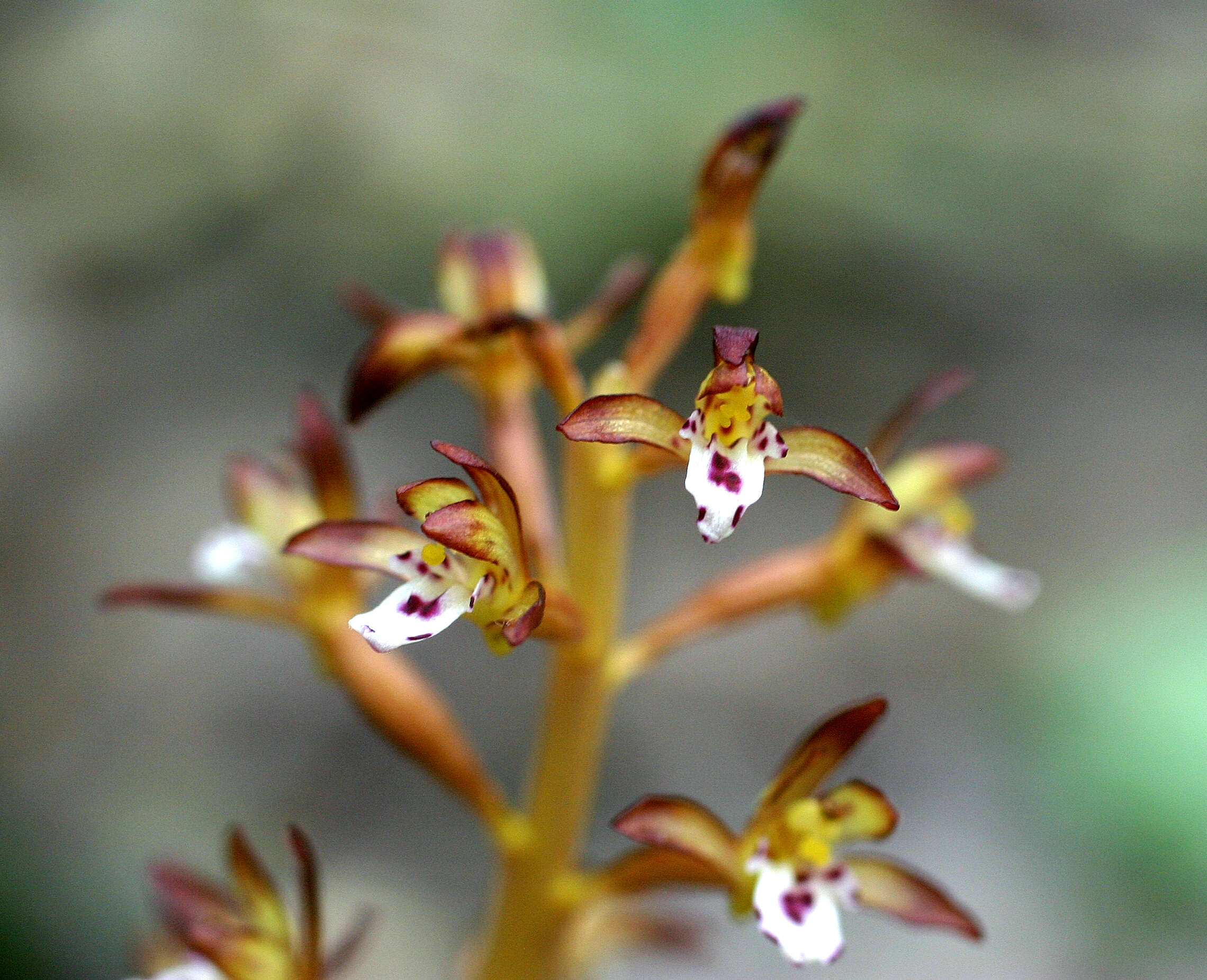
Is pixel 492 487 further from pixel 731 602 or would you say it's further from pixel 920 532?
pixel 920 532

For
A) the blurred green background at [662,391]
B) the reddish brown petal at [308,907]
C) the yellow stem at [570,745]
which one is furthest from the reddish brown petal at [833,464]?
the blurred green background at [662,391]

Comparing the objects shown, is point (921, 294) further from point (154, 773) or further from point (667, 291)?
point (667, 291)

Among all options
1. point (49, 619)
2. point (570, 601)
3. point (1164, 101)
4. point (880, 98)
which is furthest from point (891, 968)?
point (1164, 101)

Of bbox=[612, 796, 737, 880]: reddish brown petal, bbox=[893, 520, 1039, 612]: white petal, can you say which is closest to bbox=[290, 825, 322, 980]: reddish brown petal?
bbox=[612, 796, 737, 880]: reddish brown petal

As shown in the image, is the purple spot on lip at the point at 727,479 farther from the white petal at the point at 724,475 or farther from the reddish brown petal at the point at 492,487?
the reddish brown petal at the point at 492,487

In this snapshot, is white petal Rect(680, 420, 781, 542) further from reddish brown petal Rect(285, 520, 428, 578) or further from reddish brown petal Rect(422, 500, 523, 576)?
reddish brown petal Rect(285, 520, 428, 578)
